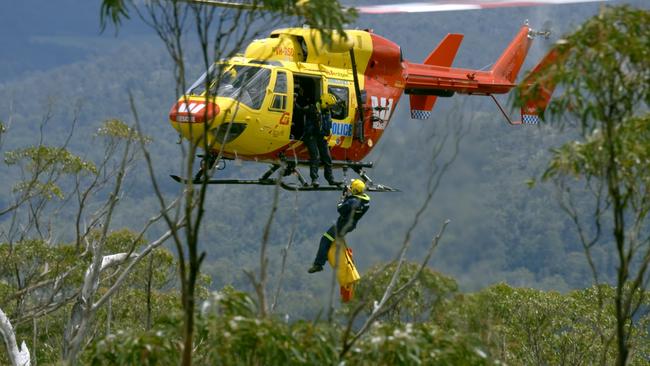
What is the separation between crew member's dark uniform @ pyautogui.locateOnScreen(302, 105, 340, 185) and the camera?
63.3 ft

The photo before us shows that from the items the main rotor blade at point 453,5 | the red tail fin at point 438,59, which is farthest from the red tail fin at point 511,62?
the main rotor blade at point 453,5

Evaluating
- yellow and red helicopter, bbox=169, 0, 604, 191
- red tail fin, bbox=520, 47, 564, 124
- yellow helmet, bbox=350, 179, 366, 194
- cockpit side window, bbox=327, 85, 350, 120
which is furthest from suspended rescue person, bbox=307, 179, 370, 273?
red tail fin, bbox=520, 47, 564, 124

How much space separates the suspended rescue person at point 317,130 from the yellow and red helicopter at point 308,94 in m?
0.20

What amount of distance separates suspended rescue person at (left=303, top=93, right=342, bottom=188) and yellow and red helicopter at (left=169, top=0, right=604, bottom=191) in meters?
0.20

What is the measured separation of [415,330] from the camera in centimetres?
1039

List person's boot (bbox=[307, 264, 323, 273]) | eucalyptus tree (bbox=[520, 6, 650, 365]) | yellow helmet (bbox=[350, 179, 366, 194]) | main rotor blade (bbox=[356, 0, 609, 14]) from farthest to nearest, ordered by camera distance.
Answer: yellow helmet (bbox=[350, 179, 366, 194]) < person's boot (bbox=[307, 264, 323, 273]) < main rotor blade (bbox=[356, 0, 609, 14]) < eucalyptus tree (bbox=[520, 6, 650, 365])

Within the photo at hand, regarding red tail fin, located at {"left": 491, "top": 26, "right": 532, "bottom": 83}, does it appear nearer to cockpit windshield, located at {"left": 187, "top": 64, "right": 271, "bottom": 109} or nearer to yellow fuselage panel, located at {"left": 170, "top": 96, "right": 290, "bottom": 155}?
yellow fuselage panel, located at {"left": 170, "top": 96, "right": 290, "bottom": 155}

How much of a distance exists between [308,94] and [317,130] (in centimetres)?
75

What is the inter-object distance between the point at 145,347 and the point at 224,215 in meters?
131

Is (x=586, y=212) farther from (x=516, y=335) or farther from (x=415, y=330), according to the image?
(x=415, y=330)

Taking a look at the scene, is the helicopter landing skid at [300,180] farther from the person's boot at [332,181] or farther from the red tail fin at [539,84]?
the red tail fin at [539,84]

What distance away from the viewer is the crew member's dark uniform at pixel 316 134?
63.3ft

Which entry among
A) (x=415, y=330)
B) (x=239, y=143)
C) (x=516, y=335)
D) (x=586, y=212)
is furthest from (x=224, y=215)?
(x=415, y=330)

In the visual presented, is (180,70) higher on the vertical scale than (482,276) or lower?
higher
